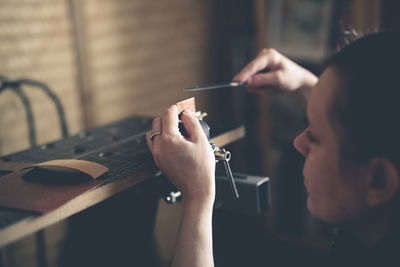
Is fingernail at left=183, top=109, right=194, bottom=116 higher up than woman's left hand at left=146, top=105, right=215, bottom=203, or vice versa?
fingernail at left=183, top=109, right=194, bottom=116

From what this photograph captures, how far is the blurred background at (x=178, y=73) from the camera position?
1624mm

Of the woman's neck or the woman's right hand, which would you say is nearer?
the woman's neck

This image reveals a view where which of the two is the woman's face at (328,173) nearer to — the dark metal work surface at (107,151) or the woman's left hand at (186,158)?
the woman's left hand at (186,158)

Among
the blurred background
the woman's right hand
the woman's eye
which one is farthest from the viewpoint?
the blurred background

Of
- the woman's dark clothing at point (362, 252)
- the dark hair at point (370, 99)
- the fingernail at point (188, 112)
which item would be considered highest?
the dark hair at point (370, 99)

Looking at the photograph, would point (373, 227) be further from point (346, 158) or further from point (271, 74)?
point (271, 74)

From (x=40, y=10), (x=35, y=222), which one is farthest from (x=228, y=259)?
(x=35, y=222)

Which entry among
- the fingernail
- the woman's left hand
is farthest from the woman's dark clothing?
the fingernail

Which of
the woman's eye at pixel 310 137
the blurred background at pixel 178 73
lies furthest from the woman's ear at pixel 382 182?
the blurred background at pixel 178 73

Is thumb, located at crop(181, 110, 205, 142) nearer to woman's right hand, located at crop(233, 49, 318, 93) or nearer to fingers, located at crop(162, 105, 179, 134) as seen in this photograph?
fingers, located at crop(162, 105, 179, 134)

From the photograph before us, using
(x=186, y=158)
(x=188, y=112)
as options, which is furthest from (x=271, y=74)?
(x=186, y=158)

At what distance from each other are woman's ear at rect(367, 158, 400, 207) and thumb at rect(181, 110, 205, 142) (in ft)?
1.08

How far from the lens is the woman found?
63 cm

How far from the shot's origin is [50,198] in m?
0.78
